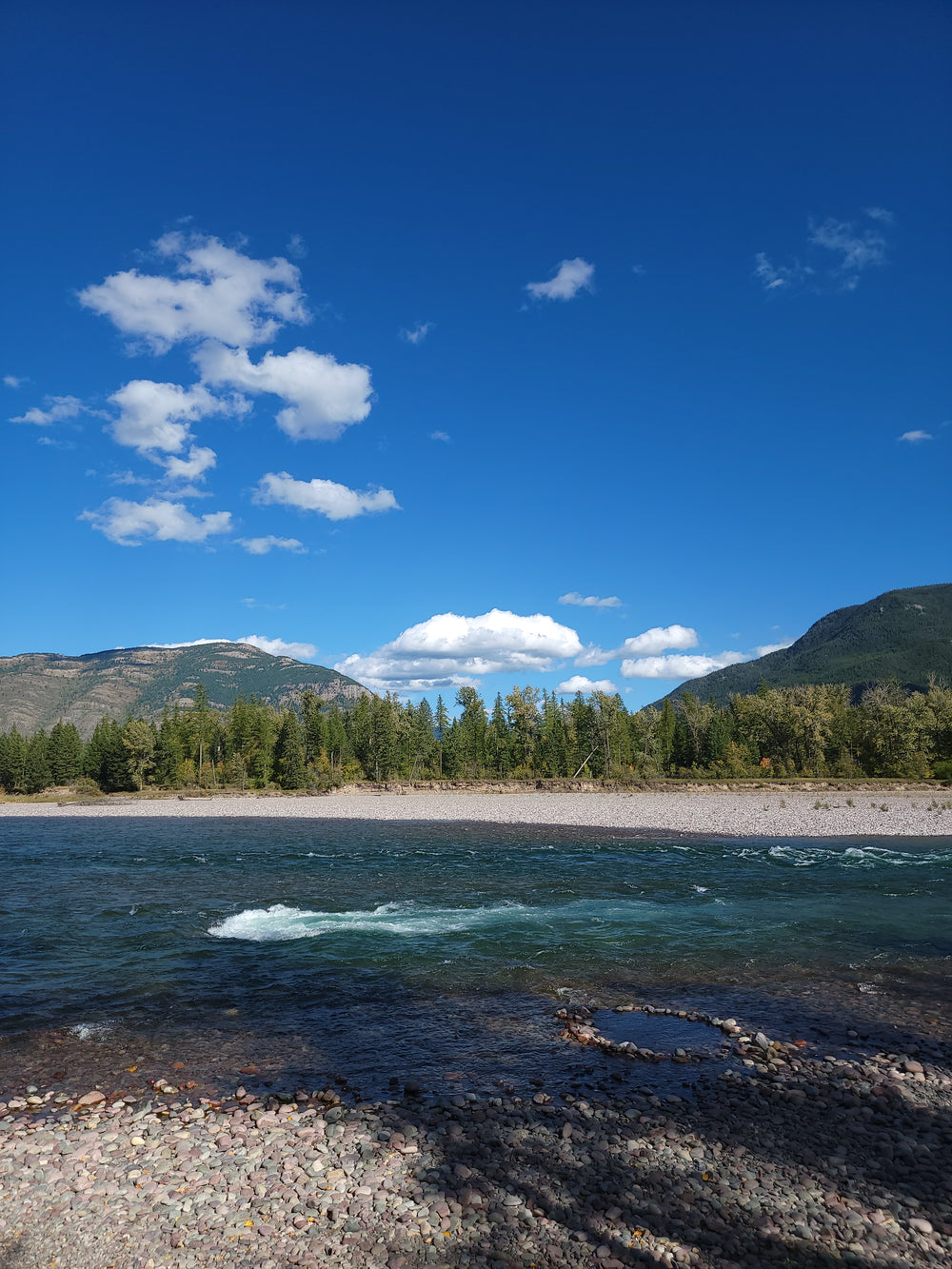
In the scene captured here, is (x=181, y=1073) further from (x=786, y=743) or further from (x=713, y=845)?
(x=786, y=743)

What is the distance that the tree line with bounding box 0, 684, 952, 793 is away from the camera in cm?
8688

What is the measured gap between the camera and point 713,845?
3481 cm

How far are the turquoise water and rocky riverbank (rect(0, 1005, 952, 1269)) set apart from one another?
3.56 m

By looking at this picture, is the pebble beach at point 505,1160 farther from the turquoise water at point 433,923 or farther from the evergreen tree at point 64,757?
the evergreen tree at point 64,757

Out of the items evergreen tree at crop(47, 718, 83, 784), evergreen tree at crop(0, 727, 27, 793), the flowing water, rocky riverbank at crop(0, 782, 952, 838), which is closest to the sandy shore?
rocky riverbank at crop(0, 782, 952, 838)

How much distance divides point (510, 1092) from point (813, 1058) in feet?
14.4

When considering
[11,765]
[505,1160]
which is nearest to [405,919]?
[505,1160]

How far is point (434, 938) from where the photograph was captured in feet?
54.4

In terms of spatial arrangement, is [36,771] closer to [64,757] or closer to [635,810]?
[64,757]

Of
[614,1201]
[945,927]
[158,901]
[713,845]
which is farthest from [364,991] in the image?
[713,845]

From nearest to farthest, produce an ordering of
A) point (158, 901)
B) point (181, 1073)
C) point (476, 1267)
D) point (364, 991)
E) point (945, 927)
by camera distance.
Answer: point (476, 1267) < point (181, 1073) < point (364, 991) < point (945, 927) < point (158, 901)

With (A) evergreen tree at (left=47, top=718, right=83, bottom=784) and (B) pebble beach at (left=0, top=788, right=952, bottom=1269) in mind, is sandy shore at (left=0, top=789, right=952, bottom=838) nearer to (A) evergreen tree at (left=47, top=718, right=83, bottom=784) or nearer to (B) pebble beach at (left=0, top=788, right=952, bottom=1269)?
(A) evergreen tree at (left=47, top=718, right=83, bottom=784)

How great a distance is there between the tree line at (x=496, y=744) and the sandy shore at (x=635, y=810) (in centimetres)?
1357

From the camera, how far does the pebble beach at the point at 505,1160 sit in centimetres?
575
